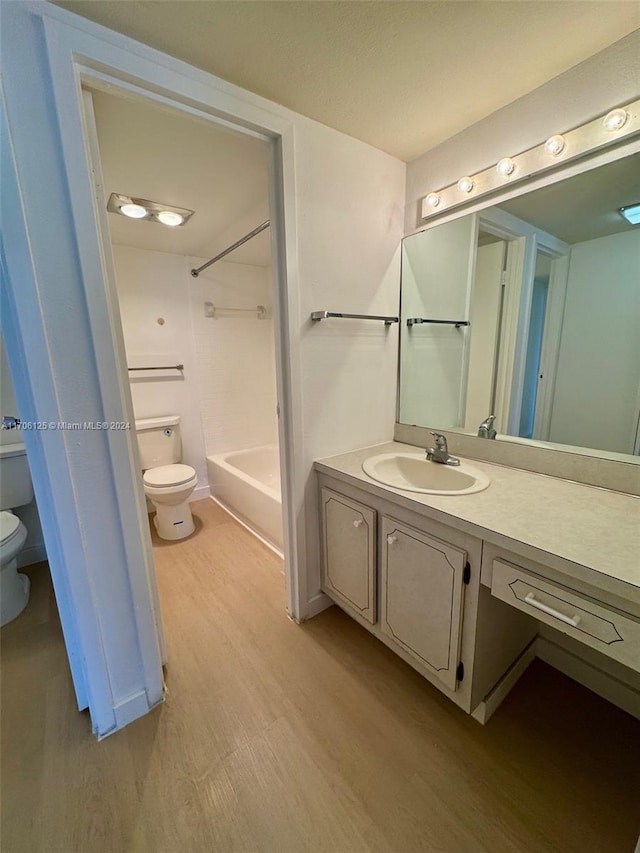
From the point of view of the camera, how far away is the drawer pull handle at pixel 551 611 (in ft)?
2.75

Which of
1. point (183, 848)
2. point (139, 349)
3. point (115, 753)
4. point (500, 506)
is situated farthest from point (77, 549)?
point (139, 349)

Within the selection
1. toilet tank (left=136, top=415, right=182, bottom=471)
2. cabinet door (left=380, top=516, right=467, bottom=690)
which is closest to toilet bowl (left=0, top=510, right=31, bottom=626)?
toilet tank (left=136, top=415, right=182, bottom=471)

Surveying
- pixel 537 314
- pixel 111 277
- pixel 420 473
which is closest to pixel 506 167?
pixel 537 314

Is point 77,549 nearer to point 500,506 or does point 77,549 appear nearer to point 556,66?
point 500,506

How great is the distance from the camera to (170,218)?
2.04 metres

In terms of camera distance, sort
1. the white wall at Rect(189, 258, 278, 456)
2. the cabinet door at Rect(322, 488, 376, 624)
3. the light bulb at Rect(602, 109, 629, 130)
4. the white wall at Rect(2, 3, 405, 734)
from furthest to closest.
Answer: the white wall at Rect(189, 258, 278, 456) → the cabinet door at Rect(322, 488, 376, 624) → the light bulb at Rect(602, 109, 629, 130) → the white wall at Rect(2, 3, 405, 734)

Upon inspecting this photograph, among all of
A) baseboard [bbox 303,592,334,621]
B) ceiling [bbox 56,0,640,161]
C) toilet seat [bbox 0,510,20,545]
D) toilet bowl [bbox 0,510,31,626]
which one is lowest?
baseboard [bbox 303,592,334,621]

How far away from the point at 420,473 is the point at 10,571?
87.9 inches

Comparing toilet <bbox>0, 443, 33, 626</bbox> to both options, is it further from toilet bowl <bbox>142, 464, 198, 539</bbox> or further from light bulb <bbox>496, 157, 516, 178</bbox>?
light bulb <bbox>496, 157, 516, 178</bbox>

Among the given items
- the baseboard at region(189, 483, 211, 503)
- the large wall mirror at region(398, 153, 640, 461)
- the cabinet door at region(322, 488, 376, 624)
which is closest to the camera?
the large wall mirror at region(398, 153, 640, 461)

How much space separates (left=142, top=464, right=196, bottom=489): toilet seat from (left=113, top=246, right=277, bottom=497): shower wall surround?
57 cm

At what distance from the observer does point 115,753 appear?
117 centimetres

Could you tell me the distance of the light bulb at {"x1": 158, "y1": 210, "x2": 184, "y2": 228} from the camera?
1999 millimetres

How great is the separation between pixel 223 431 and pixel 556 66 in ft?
10.1
